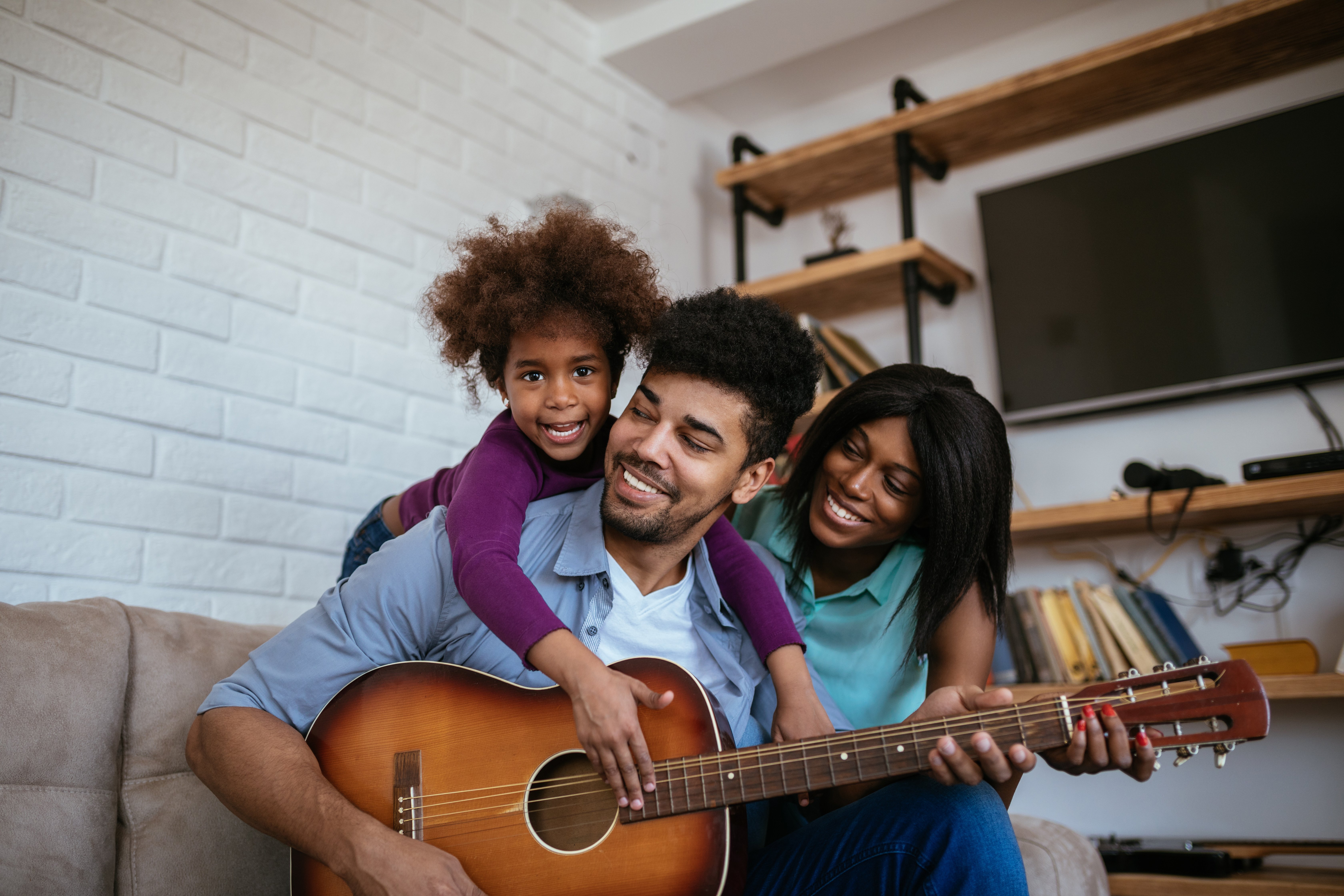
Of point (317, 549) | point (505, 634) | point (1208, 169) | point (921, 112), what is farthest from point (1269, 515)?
point (317, 549)

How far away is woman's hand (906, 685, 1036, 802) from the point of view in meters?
1.09

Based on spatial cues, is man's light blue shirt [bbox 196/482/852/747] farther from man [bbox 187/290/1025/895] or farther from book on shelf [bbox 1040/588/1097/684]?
book on shelf [bbox 1040/588/1097/684]

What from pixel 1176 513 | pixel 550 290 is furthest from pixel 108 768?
pixel 1176 513

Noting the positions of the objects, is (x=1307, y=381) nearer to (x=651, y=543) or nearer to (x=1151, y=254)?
(x=1151, y=254)

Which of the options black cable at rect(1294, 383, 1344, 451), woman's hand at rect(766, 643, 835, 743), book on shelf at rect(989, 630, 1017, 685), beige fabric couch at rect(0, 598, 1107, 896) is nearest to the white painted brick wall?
beige fabric couch at rect(0, 598, 1107, 896)

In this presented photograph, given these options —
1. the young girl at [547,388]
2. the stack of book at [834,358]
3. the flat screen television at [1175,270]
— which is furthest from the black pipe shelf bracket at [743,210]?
the young girl at [547,388]

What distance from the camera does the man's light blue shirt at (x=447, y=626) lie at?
1.30 meters

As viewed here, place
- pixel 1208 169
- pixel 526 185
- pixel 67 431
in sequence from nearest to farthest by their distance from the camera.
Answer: pixel 67 431
pixel 1208 169
pixel 526 185

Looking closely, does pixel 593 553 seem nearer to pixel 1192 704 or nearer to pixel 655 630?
pixel 655 630

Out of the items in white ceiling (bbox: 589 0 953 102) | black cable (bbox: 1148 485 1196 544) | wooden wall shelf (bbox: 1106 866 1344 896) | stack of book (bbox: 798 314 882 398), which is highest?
white ceiling (bbox: 589 0 953 102)

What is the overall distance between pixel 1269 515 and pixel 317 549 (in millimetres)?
2388

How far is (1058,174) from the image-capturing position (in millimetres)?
3080

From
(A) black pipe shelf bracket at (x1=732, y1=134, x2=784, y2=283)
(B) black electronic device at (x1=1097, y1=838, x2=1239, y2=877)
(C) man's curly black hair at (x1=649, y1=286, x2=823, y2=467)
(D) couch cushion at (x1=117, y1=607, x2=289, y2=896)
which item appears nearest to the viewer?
(D) couch cushion at (x1=117, y1=607, x2=289, y2=896)

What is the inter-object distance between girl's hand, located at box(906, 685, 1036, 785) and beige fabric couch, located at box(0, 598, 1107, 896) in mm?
576
